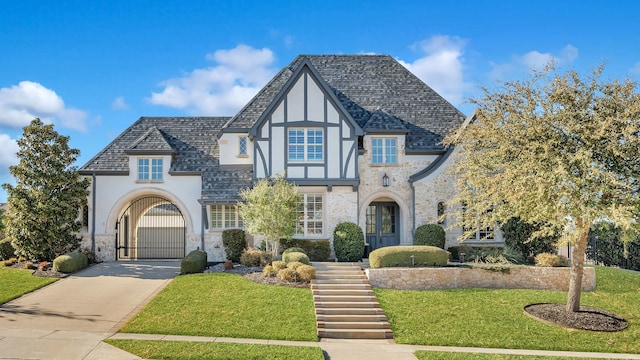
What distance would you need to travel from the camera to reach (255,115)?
25672 mm

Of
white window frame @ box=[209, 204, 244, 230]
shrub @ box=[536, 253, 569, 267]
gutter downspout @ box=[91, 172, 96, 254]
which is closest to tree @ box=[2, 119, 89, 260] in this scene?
gutter downspout @ box=[91, 172, 96, 254]

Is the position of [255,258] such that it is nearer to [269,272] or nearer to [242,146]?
[269,272]

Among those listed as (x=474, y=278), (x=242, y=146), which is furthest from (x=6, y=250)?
(x=474, y=278)

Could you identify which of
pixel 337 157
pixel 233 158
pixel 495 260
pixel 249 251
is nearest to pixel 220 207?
pixel 233 158

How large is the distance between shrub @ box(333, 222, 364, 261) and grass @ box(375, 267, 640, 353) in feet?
16.9

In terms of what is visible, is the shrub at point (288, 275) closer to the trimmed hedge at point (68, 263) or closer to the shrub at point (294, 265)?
the shrub at point (294, 265)

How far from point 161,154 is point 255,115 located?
5.01 meters

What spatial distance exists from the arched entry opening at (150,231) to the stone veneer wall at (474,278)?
12.8m

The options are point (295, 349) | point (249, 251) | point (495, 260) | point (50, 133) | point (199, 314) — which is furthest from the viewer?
point (50, 133)

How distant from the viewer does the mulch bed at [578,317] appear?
14812 millimetres

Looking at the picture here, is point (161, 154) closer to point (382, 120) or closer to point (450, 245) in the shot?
point (382, 120)

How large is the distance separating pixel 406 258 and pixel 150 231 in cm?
2018

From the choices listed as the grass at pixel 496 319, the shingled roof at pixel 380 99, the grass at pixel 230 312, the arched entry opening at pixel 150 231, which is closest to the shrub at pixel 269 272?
the grass at pixel 230 312

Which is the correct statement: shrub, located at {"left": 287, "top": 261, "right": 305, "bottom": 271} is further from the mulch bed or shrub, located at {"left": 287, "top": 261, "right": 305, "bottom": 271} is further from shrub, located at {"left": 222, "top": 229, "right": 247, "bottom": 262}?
the mulch bed
